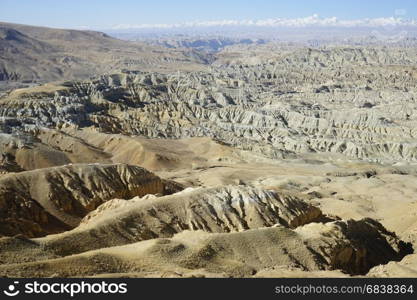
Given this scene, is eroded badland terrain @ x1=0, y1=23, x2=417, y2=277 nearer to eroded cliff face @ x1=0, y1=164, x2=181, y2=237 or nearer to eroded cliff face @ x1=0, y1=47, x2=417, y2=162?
eroded cliff face @ x1=0, y1=164, x2=181, y2=237

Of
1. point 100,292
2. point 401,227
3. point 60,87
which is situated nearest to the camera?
point 100,292

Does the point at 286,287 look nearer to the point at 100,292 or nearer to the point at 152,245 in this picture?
the point at 100,292

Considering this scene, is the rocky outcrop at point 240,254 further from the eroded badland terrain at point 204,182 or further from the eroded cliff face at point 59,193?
the eroded cliff face at point 59,193

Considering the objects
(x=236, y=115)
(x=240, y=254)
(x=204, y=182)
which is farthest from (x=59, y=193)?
(x=236, y=115)

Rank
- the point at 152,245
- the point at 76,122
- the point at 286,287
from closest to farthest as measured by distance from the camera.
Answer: the point at 286,287 < the point at 152,245 < the point at 76,122

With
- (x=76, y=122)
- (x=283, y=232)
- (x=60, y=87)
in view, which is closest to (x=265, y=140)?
(x=76, y=122)

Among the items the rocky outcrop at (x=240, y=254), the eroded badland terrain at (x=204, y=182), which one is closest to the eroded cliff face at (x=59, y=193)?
the eroded badland terrain at (x=204, y=182)

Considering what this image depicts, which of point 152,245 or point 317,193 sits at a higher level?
point 152,245

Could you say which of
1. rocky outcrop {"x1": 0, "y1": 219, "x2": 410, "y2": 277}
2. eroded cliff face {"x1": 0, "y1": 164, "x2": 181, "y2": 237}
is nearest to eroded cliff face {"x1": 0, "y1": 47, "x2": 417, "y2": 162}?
eroded cliff face {"x1": 0, "y1": 164, "x2": 181, "y2": 237}

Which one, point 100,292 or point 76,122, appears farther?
point 76,122
